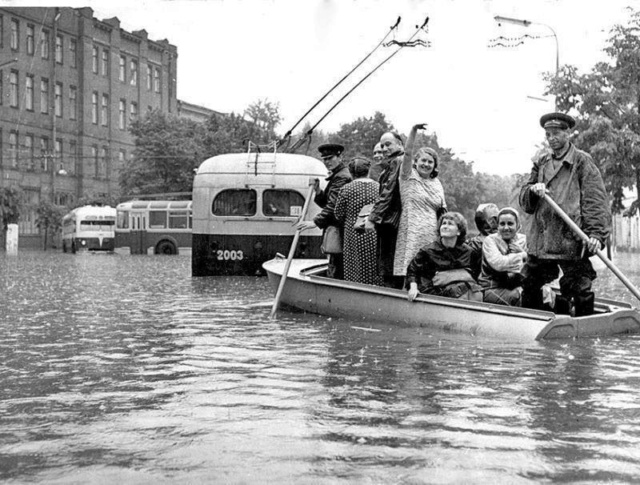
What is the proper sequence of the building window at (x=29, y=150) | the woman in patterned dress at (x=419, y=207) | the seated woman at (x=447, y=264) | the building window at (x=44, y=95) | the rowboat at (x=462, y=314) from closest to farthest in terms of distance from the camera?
the rowboat at (x=462, y=314), the seated woman at (x=447, y=264), the woman in patterned dress at (x=419, y=207), the building window at (x=29, y=150), the building window at (x=44, y=95)

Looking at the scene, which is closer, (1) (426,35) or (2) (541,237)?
(2) (541,237)

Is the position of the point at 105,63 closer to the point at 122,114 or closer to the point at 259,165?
the point at 122,114

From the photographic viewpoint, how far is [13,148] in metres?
59.1

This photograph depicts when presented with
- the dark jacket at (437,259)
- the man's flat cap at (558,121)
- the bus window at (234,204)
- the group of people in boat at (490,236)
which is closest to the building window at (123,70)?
the bus window at (234,204)

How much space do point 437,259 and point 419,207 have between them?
711mm

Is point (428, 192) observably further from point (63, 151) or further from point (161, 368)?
point (63, 151)

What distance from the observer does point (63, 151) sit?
63.7m

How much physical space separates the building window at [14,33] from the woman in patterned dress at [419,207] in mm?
51857

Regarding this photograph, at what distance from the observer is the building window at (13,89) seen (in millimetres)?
58347

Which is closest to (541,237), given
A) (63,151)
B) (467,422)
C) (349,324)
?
(349,324)

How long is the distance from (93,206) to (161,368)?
49.1m

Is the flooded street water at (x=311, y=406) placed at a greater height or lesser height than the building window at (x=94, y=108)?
lesser

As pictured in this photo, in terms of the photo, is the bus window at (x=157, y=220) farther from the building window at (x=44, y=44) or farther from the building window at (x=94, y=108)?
the building window at (x=94, y=108)

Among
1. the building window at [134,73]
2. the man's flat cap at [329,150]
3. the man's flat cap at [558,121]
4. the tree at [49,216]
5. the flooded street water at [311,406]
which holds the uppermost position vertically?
the building window at [134,73]
